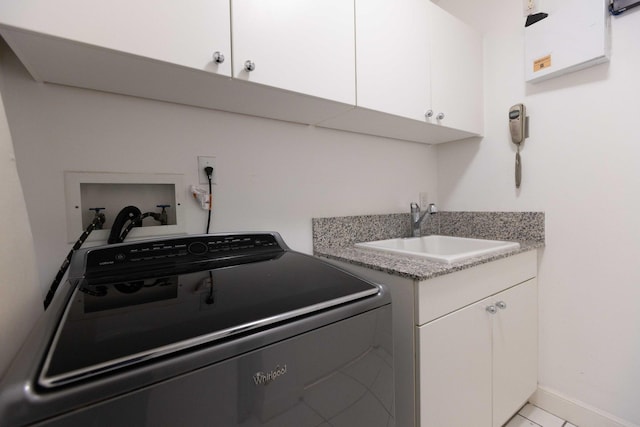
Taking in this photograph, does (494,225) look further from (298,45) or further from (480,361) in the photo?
(298,45)

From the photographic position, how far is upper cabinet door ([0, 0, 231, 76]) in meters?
0.61

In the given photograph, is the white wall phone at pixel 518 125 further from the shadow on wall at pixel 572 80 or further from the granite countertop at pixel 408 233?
the granite countertop at pixel 408 233

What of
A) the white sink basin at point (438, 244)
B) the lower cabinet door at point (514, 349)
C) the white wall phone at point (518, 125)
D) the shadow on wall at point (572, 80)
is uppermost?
the shadow on wall at point (572, 80)

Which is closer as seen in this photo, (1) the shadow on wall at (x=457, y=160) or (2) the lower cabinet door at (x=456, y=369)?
(2) the lower cabinet door at (x=456, y=369)

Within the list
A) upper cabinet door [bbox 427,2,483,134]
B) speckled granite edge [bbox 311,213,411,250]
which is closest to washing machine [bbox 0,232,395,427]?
speckled granite edge [bbox 311,213,411,250]

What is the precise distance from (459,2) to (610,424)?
7.77ft

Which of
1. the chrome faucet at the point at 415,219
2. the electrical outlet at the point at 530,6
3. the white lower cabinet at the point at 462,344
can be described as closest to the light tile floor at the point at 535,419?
the white lower cabinet at the point at 462,344

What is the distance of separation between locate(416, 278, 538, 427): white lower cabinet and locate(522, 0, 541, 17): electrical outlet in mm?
1379

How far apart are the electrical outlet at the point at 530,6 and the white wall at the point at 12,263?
6.85ft

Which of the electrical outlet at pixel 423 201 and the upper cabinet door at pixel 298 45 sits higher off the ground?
the upper cabinet door at pixel 298 45

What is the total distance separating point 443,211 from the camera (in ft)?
6.23

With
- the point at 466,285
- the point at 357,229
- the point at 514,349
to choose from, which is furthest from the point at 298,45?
the point at 514,349

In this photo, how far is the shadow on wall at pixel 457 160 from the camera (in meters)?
1.73

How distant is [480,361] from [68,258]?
4.90 ft
